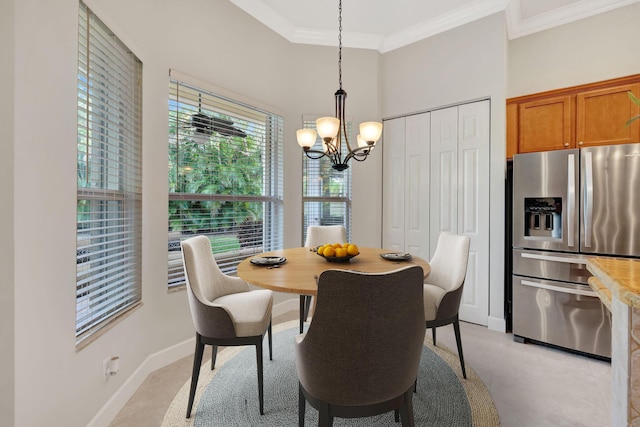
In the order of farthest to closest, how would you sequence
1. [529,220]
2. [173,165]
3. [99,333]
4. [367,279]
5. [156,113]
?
[529,220] < [173,165] < [156,113] < [99,333] < [367,279]

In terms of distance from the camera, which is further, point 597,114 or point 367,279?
point 597,114

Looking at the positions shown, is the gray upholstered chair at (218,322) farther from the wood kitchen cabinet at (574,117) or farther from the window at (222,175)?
the wood kitchen cabinet at (574,117)

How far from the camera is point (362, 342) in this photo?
1.09 m

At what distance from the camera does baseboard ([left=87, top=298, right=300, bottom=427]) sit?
1.65 meters

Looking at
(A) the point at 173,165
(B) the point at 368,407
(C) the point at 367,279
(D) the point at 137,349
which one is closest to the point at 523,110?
(C) the point at 367,279

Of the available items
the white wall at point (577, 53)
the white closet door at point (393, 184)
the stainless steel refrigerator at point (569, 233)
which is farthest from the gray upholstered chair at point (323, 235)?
the white wall at point (577, 53)

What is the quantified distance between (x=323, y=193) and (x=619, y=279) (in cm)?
294

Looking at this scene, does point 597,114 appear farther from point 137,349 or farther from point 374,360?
point 137,349

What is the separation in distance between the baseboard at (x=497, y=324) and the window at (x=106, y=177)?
3.15m

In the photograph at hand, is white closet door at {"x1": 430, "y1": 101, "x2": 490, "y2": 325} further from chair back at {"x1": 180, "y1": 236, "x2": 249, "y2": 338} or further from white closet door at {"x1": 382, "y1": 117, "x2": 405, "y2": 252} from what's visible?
chair back at {"x1": 180, "y1": 236, "x2": 249, "y2": 338}

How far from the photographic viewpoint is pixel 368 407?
1.16 meters

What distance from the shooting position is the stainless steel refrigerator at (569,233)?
2.34m

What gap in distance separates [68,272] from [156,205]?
902 millimetres

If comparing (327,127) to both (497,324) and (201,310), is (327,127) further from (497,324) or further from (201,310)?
(497,324)
